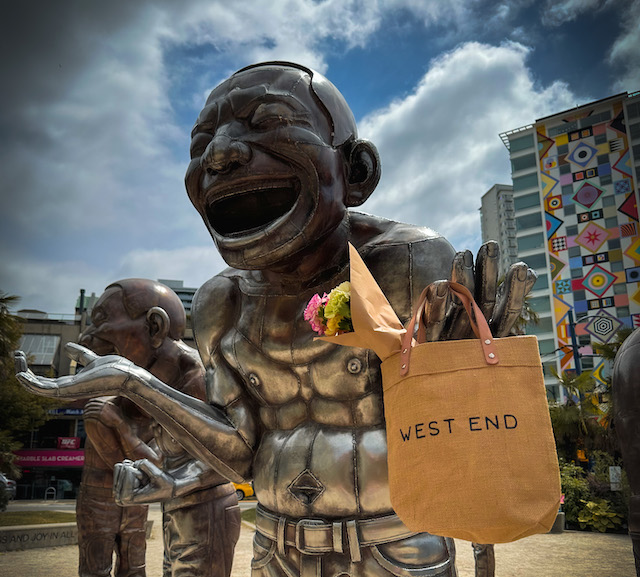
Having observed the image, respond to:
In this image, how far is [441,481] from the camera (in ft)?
4.91

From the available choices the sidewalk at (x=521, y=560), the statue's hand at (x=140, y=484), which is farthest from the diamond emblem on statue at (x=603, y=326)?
the statue's hand at (x=140, y=484)

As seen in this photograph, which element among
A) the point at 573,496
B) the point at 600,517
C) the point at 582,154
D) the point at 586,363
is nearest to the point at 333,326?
the point at 600,517

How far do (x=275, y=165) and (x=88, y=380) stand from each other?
113 centimetres

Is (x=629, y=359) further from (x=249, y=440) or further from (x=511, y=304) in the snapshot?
(x=249, y=440)

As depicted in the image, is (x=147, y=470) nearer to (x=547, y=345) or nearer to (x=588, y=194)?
(x=588, y=194)

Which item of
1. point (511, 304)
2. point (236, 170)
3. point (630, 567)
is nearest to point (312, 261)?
point (236, 170)

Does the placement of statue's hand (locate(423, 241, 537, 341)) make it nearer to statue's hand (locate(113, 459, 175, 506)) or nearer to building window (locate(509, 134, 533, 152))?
statue's hand (locate(113, 459, 175, 506))

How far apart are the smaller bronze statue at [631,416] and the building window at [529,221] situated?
42.7 m

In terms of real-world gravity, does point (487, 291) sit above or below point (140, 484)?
above

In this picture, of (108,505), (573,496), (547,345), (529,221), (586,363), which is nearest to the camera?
(108,505)

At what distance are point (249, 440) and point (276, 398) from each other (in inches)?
9.7

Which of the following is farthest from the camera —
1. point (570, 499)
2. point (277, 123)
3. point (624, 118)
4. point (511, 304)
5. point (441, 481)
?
point (624, 118)

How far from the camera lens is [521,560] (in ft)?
28.3

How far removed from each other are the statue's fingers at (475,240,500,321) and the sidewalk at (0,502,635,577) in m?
6.75
